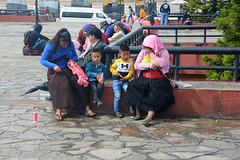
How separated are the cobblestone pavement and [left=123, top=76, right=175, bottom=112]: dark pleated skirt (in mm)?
287

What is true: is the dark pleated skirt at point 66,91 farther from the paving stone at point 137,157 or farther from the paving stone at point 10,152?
the paving stone at point 137,157

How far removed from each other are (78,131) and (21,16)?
41326mm

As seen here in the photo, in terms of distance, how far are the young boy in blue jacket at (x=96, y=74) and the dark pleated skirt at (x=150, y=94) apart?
55 cm

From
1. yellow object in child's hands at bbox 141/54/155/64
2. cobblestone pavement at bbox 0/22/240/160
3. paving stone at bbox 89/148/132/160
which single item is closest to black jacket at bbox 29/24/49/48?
cobblestone pavement at bbox 0/22/240/160

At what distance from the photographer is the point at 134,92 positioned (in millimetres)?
6762

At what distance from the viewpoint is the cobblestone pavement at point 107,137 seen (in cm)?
512

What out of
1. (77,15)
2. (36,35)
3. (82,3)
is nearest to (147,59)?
(36,35)

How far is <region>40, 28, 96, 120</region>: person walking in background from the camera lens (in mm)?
6914

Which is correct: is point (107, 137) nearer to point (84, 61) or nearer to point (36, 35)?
point (84, 61)

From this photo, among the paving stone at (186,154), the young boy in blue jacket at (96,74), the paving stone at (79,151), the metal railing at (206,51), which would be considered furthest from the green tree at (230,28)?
the paving stone at (79,151)

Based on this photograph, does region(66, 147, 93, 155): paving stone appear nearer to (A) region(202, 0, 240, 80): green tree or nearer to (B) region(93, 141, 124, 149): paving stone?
(B) region(93, 141, 124, 149): paving stone

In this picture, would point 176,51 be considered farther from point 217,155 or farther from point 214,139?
point 217,155

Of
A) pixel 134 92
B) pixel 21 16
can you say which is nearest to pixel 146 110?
pixel 134 92

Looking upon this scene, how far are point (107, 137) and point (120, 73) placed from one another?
1.57 meters
